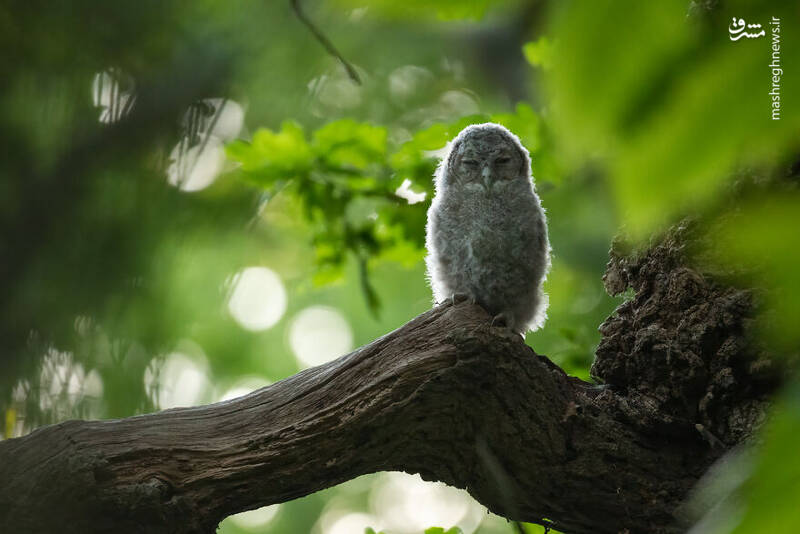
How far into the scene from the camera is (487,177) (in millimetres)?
3426

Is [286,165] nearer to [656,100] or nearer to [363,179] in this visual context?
[363,179]

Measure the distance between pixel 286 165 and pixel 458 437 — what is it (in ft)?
6.75

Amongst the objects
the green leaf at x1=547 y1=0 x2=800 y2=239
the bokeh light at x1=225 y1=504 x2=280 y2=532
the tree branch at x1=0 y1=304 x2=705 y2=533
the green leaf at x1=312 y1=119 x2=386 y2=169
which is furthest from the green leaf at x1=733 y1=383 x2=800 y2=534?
the bokeh light at x1=225 y1=504 x2=280 y2=532

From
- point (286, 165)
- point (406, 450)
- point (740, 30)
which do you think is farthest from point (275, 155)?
point (740, 30)

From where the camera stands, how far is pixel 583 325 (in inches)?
174

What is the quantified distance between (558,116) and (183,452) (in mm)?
2450

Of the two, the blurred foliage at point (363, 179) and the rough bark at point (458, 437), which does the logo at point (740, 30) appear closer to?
the rough bark at point (458, 437)

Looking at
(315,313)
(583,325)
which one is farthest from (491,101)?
Result: (315,313)

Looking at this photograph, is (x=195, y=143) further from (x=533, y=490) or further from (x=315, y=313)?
(x=315, y=313)

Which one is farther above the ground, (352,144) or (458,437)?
(352,144)

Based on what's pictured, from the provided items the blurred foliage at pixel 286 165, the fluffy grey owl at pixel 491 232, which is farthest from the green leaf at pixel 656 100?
the fluffy grey owl at pixel 491 232

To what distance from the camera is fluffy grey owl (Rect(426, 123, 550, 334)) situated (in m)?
3.12

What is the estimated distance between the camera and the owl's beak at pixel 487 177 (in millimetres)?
3410

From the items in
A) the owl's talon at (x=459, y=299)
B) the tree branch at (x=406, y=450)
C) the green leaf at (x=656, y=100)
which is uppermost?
the owl's talon at (x=459, y=299)
